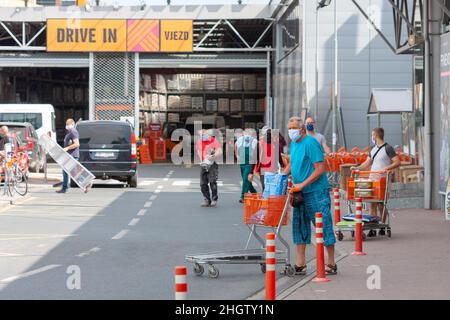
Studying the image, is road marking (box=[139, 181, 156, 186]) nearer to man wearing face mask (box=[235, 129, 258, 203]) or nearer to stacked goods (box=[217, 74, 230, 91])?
man wearing face mask (box=[235, 129, 258, 203])

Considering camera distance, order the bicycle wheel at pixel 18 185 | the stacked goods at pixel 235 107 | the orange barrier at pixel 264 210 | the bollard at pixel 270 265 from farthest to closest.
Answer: the stacked goods at pixel 235 107
the bicycle wheel at pixel 18 185
the orange barrier at pixel 264 210
the bollard at pixel 270 265

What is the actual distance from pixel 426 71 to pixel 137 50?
27463 mm

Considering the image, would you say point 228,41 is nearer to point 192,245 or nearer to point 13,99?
point 13,99

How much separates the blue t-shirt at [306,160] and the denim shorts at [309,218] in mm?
95

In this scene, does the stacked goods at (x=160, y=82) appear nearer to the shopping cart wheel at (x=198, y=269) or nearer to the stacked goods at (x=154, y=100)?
the stacked goods at (x=154, y=100)

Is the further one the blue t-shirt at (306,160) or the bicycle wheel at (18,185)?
the bicycle wheel at (18,185)

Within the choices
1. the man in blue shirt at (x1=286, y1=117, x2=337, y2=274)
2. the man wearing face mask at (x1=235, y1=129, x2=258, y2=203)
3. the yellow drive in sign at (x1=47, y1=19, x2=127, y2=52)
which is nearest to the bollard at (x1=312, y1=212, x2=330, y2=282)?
the man in blue shirt at (x1=286, y1=117, x2=337, y2=274)

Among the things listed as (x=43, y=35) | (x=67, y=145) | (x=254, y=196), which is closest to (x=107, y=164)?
(x=67, y=145)

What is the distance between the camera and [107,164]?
1148 inches

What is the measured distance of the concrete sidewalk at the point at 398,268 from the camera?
1030 cm

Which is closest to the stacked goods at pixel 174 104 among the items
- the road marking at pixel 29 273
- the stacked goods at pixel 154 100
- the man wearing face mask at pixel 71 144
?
the stacked goods at pixel 154 100

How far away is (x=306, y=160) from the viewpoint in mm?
11914

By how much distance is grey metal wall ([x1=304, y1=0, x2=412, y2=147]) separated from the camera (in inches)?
1580
